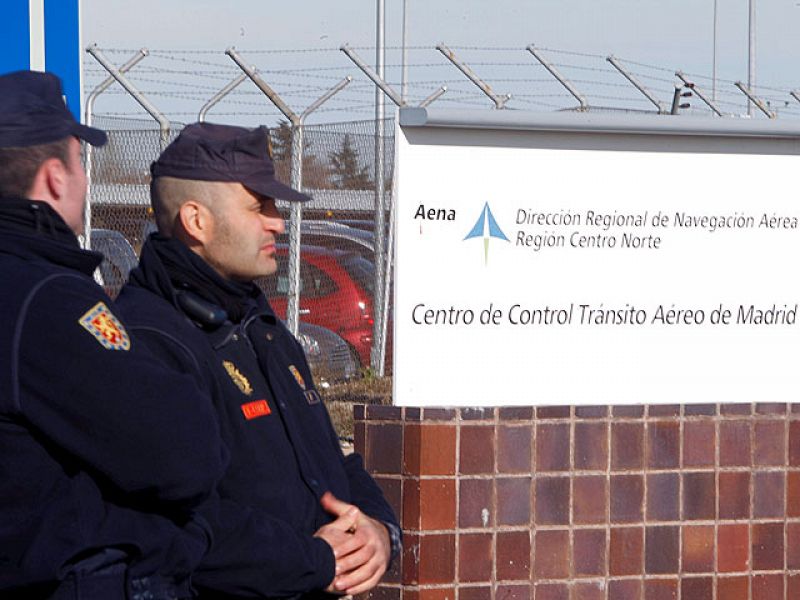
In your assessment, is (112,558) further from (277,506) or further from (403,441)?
A: (403,441)

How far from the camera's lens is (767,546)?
222 inches

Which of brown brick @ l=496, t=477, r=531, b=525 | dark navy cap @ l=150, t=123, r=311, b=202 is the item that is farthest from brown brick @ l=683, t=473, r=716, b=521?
dark navy cap @ l=150, t=123, r=311, b=202

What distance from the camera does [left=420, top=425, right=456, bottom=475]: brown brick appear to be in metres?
5.18

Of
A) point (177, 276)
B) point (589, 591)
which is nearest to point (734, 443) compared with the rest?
point (589, 591)

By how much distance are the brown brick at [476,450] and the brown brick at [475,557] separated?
246mm

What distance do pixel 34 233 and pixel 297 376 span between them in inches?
39.1

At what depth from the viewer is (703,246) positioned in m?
5.56

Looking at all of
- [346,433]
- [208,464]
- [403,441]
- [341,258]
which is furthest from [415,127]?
[341,258]

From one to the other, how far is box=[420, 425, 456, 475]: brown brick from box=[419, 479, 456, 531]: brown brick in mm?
41

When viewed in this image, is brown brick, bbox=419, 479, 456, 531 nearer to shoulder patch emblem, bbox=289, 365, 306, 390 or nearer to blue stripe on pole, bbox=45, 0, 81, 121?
shoulder patch emblem, bbox=289, 365, 306, 390

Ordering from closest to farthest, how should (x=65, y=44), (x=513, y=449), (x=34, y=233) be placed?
(x=34, y=233)
(x=65, y=44)
(x=513, y=449)

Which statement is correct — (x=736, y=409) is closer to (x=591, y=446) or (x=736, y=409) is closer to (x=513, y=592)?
(x=591, y=446)

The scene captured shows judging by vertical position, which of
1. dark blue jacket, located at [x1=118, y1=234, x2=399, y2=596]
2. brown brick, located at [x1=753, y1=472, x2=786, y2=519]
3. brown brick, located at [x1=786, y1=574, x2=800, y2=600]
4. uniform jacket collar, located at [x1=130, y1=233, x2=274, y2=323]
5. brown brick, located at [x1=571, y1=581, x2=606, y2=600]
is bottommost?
brown brick, located at [x1=786, y1=574, x2=800, y2=600]

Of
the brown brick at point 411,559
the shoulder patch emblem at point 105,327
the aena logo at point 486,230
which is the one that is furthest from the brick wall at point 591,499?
the shoulder patch emblem at point 105,327
